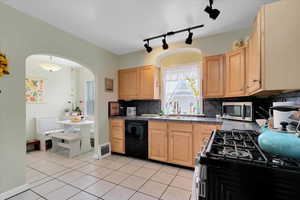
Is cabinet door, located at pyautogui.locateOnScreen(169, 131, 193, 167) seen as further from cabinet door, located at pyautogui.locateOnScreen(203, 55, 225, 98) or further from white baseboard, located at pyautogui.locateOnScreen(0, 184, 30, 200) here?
white baseboard, located at pyautogui.locateOnScreen(0, 184, 30, 200)

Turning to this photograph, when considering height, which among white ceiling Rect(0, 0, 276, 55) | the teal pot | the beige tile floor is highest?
white ceiling Rect(0, 0, 276, 55)

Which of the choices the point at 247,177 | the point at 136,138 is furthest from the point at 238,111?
the point at 136,138

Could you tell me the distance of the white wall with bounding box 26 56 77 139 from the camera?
3.91m

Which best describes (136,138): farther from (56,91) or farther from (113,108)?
(56,91)

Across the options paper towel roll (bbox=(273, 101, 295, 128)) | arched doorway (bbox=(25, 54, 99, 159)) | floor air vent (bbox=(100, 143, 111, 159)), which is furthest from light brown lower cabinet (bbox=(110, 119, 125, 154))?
paper towel roll (bbox=(273, 101, 295, 128))

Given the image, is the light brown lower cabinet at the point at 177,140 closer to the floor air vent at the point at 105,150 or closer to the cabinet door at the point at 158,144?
the cabinet door at the point at 158,144

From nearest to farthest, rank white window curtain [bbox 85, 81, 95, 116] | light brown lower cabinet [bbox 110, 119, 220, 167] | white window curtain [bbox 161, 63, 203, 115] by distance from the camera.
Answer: light brown lower cabinet [bbox 110, 119, 220, 167]
white window curtain [bbox 161, 63, 203, 115]
white window curtain [bbox 85, 81, 95, 116]

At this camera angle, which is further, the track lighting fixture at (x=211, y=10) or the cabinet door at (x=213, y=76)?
the cabinet door at (x=213, y=76)

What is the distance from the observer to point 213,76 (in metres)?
2.57

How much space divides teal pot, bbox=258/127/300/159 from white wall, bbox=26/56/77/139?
5.15 meters

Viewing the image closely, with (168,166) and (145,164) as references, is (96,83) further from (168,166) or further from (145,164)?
(168,166)

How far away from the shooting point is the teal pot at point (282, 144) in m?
0.71

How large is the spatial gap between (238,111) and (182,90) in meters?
1.32

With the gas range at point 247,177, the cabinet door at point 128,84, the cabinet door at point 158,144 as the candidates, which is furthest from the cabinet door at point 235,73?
the cabinet door at point 128,84
